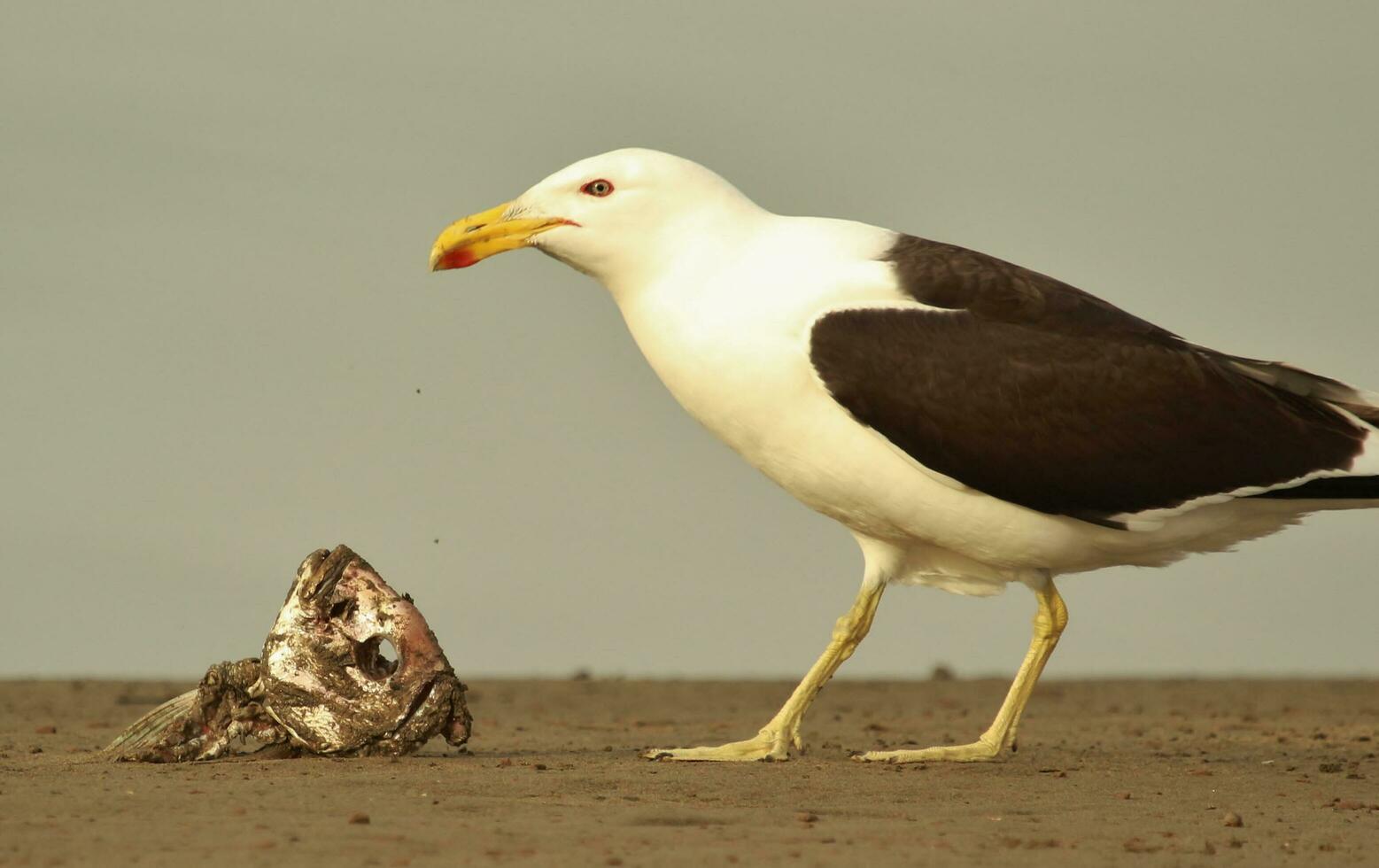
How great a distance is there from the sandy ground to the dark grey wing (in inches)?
63.7

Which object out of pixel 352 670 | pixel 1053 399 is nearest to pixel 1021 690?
pixel 1053 399

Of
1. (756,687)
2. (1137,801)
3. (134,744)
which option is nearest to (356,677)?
(134,744)

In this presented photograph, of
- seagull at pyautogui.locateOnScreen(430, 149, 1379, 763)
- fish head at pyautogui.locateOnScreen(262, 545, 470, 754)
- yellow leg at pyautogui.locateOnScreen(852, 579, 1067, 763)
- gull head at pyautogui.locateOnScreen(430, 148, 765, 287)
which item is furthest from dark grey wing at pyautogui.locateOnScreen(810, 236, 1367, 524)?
fish head at pyautogui.locateOnScreen(262, 545, 470, 754)

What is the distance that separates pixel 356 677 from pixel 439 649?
0.45 metres

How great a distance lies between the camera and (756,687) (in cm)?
1922

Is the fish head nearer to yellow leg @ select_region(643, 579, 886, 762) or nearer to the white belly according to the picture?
yellow leg @ select_region(643, 579, 886, 762)

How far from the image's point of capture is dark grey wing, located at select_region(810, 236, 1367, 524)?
10.3 meters

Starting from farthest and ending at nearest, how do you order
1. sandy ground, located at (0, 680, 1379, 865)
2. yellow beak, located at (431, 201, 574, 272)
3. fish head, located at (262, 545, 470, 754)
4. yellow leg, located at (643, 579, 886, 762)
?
1. yellow beak, located at (431, 201, 574, 272)
2. yellow leg, located at (643, 579, 886, 762)
3. fish head, located at (262, 545, 470, 754)
4. sandy ground, located at (0, 680, 1379, 865)

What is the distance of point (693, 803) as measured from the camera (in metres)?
8.60

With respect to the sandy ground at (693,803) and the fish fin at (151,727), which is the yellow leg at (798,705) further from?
the fish fin at (151,727)

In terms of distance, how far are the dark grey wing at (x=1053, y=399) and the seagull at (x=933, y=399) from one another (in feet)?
0.04

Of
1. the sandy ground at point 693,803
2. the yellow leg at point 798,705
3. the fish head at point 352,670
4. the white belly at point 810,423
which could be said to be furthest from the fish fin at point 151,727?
the white belly at point 810,423

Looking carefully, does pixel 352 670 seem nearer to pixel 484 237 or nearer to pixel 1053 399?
pixel 484 237

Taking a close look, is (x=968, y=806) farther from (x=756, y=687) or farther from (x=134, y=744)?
(x=756, y=687)
